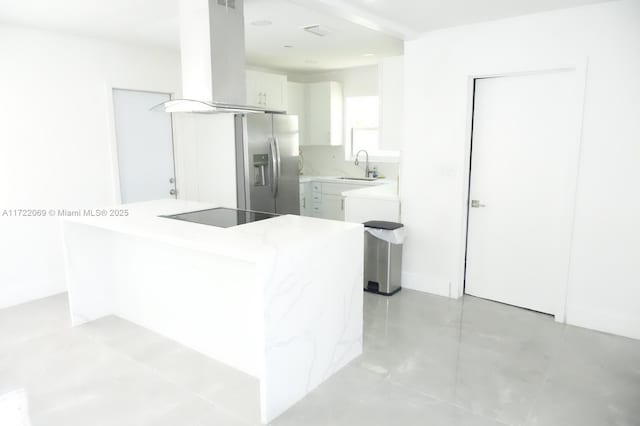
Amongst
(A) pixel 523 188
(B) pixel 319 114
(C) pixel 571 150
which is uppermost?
(B) pixel 319 114

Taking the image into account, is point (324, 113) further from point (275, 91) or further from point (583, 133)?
point (583, 133)

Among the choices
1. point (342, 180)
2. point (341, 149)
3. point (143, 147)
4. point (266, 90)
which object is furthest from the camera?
point (341, 149)

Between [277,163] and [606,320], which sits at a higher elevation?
[277,163]

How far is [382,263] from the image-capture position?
4.14 m

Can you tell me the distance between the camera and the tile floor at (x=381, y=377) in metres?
2.32

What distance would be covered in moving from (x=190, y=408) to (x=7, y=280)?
266 centimetres

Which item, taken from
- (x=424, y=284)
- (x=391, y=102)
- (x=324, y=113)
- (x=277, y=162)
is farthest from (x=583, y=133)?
(x=324, y=113)

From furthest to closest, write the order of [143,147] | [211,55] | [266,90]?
[266,90] → [143,147] → [211,55]

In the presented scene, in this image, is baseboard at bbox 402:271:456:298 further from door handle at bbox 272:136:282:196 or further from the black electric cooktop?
door handle at bbox 272:136:282:196

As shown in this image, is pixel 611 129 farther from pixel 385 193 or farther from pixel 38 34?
pixel 38 34

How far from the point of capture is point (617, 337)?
3207 millimetres

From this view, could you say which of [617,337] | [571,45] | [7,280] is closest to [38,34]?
[7,280]

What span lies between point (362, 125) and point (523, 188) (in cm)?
335

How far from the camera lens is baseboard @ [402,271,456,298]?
409cm
